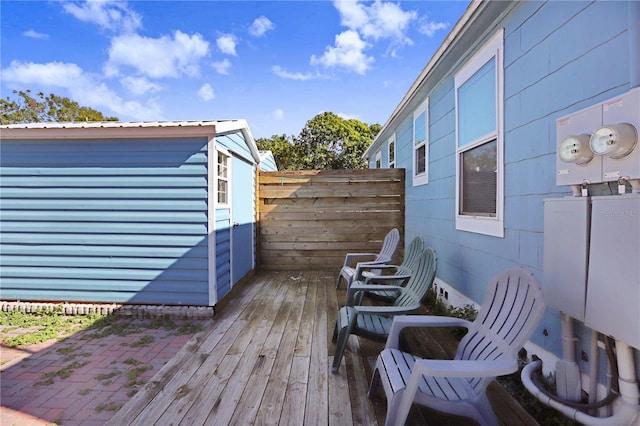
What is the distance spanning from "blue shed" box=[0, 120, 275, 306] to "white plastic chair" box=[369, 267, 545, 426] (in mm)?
2782

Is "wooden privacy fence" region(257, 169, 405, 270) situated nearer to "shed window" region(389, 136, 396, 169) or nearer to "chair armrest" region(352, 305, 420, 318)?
"shed window" region(389, 136, 396, 169)

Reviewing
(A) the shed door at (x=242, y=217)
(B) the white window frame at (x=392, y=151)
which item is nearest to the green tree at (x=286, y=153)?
(B) the white window frame at (x=392, y=151)

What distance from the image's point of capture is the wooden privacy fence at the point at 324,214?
6.24m

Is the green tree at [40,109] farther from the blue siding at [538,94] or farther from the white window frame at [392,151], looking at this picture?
the blue siding at [538,94]

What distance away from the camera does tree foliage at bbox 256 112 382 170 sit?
20.2 meters

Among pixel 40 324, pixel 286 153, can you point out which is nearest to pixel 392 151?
pixel 40 324

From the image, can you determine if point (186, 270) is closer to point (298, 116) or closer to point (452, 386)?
point (452, 386)

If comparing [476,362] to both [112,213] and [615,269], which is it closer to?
[615,269]

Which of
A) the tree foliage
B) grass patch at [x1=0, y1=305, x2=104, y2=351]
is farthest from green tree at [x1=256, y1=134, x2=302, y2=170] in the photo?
grass patch at [x1=0, y1=305, x2=104, y2=351]

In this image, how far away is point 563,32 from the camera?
1959mm

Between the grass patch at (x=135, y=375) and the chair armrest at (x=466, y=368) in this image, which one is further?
the grass patch at (x=135, y=375)

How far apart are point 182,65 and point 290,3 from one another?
4954 millimetres

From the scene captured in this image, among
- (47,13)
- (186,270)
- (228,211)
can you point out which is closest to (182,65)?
A: (47,13)

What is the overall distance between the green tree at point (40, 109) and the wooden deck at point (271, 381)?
20.7 m
